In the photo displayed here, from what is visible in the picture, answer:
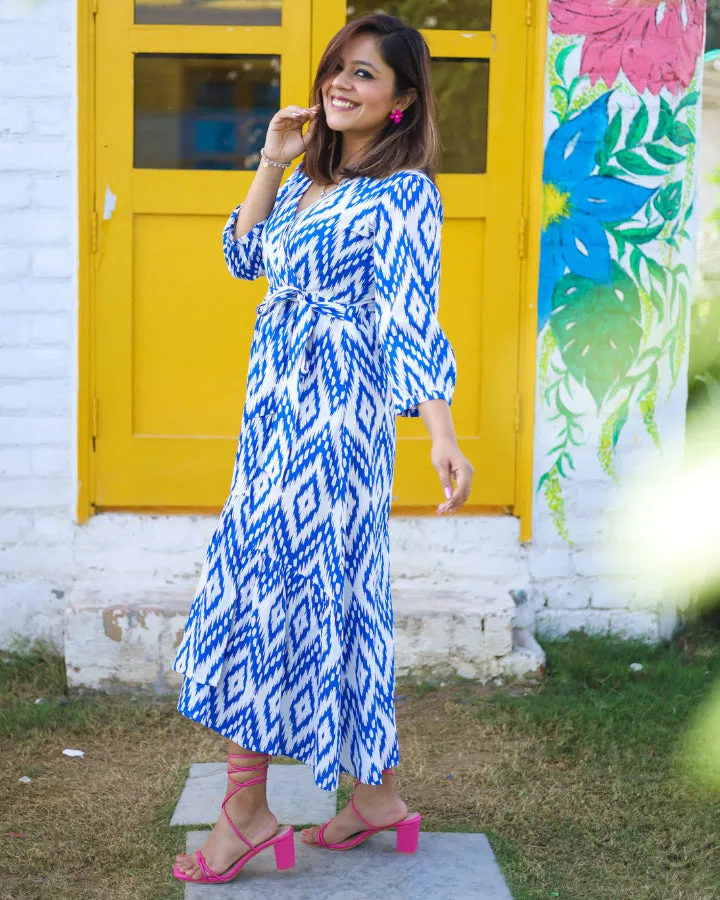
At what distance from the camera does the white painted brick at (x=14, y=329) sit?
4156 mm

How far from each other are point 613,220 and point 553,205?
0.77 ft

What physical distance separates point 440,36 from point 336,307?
80.1 inches

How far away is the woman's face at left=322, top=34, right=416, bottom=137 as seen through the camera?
2477 millimetres

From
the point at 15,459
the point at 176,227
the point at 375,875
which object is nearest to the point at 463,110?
the point at 176,227

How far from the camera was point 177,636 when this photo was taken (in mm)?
3957

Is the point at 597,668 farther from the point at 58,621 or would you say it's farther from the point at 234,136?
the point at 234,136

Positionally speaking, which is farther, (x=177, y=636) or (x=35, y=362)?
(x=35, y=362)

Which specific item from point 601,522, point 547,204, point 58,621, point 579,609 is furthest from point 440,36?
point 58,621

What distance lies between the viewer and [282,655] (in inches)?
98.9

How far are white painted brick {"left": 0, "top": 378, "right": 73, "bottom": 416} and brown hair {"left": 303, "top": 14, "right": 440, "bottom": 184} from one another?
1955 millimetres

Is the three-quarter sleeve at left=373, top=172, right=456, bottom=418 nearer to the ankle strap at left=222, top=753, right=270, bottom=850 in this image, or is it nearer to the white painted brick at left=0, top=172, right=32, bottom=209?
the ankle strap at left=222, top=753, right=270, bottom=850

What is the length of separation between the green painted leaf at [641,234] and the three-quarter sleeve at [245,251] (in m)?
1.93

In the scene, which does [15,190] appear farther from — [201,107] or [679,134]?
[679,134]

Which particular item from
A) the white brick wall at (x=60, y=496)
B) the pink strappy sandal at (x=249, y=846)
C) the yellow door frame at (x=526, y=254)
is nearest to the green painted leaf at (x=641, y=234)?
the yellow door frame at (x=526, y=254)
